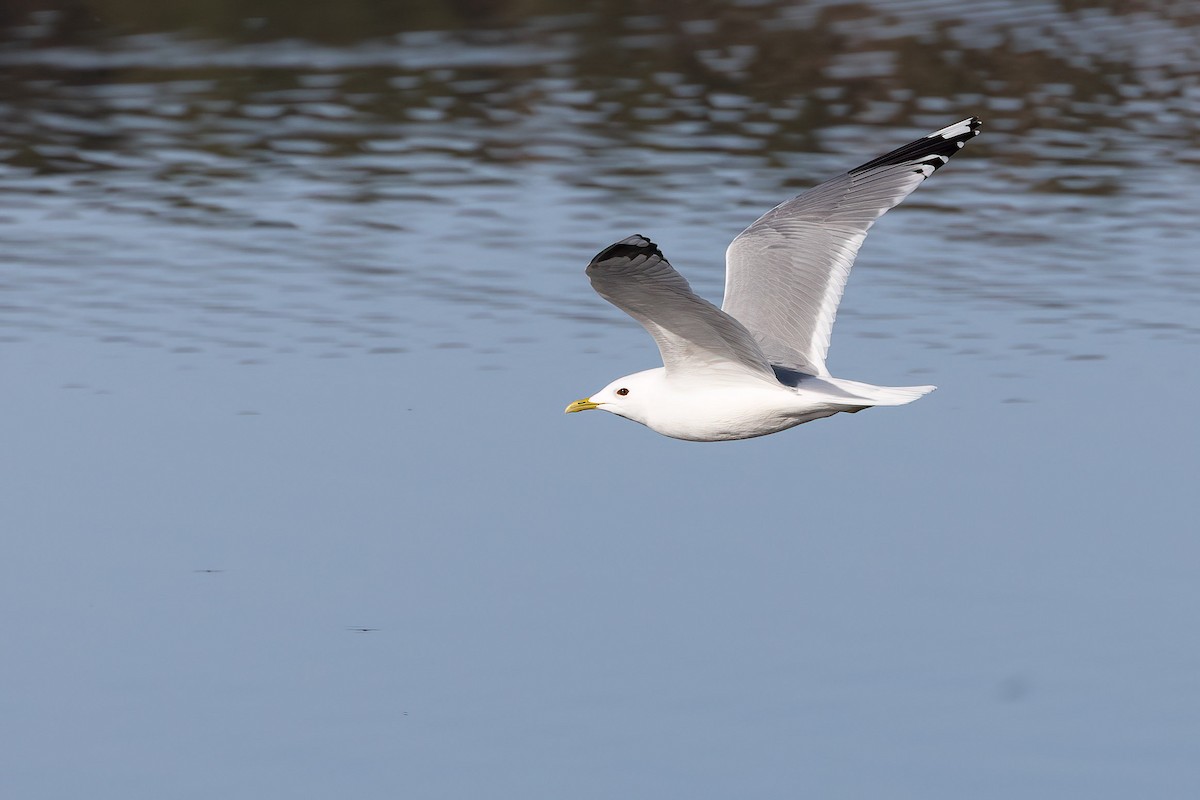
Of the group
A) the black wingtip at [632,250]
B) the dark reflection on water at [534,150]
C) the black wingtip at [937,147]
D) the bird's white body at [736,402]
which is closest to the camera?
the black wingtip at [632,250]

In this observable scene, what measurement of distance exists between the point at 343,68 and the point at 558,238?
856 centimetres

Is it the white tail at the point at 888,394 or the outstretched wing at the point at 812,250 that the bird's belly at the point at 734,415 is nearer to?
the white tail at the point at 888,394

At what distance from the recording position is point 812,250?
33.0 ft

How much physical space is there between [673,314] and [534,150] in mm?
13471

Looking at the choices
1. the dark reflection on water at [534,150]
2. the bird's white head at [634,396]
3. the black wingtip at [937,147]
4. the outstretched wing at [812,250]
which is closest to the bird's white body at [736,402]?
the bird's white head at [634,396]

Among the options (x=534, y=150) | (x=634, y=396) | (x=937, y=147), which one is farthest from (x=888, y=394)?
(x=534, y=150)

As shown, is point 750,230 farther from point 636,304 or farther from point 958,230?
point 958,230

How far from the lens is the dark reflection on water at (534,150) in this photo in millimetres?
16656

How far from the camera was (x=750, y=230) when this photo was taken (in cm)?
1027

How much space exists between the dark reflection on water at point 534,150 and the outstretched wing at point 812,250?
479cm

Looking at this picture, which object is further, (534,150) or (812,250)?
(534,150)

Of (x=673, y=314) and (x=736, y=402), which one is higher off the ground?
(x=673, y=314)

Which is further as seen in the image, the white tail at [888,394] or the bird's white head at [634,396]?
the bird's white head at [634,396]

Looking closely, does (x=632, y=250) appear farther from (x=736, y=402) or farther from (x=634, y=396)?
(x=634, y=396)
